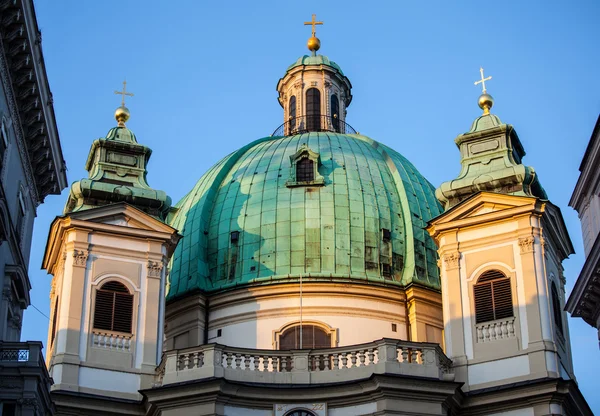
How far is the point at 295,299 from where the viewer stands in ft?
142

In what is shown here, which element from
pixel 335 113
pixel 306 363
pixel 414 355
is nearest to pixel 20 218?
pixel 306 363

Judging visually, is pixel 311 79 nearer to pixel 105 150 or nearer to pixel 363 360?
pixel 105 150

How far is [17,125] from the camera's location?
30594 millimetres

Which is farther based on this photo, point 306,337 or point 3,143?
point 306,337

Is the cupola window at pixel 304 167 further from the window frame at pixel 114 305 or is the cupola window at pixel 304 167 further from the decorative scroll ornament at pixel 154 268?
the window frame at pixel 114 305

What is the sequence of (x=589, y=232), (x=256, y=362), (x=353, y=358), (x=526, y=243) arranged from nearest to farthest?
(x=589, y=232)
(x=353, y=358)
(x=256, y=362)
(x=526, y=243)

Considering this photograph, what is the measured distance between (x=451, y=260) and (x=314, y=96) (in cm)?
1558

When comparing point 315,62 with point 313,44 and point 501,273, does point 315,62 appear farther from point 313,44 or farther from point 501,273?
point 501,273

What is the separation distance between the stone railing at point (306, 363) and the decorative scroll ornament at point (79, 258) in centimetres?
431

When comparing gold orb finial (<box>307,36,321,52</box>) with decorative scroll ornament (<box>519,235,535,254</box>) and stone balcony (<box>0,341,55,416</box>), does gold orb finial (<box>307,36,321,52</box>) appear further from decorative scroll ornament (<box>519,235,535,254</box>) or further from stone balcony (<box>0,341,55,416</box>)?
stone balcony (<box>0,341,55,416</box>)

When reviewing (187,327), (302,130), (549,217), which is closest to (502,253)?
(549,217)

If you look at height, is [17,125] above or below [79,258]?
below

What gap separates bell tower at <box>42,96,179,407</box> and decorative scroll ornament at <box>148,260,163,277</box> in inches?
1.2

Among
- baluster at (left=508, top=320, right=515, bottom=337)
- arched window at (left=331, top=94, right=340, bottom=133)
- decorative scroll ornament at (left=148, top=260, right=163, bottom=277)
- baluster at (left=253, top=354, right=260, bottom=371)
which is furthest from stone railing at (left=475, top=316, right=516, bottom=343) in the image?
arched window at (left=331, top=94, right=340, bottom=133)
